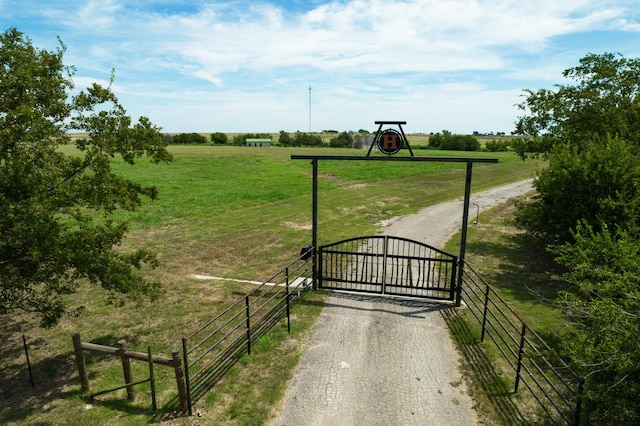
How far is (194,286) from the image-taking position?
14.0 m

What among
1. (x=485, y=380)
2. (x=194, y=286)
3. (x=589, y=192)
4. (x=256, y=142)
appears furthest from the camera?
(x=256, y=142)

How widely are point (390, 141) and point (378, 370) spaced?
6.53 meters

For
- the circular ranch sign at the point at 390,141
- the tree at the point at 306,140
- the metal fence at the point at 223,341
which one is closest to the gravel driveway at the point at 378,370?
the metal fence at the point at 223,341

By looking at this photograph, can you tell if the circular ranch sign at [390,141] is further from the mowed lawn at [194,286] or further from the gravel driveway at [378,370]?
the mowed lawn at [194,286]

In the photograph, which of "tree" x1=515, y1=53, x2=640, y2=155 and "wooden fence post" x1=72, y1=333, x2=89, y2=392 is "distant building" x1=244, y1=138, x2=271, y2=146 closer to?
"tree" x1=515, y1=53, x2=640, y2=155

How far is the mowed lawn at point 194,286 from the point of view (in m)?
7.77

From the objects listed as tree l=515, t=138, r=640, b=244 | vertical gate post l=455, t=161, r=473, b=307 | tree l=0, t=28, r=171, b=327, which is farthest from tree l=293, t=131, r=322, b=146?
tree l=0, t=28, r=171, b=327

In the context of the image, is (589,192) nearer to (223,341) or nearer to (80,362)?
(223,341)

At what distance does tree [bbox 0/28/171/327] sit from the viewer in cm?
744

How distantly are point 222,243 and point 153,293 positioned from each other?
32.2 ft

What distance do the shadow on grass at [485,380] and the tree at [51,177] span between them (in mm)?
8191

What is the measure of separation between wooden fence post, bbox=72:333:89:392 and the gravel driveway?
14.6 ft

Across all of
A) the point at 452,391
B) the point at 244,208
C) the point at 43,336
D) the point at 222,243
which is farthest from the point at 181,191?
the point at 452,391

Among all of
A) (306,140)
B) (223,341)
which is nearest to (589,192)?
(223,341)
